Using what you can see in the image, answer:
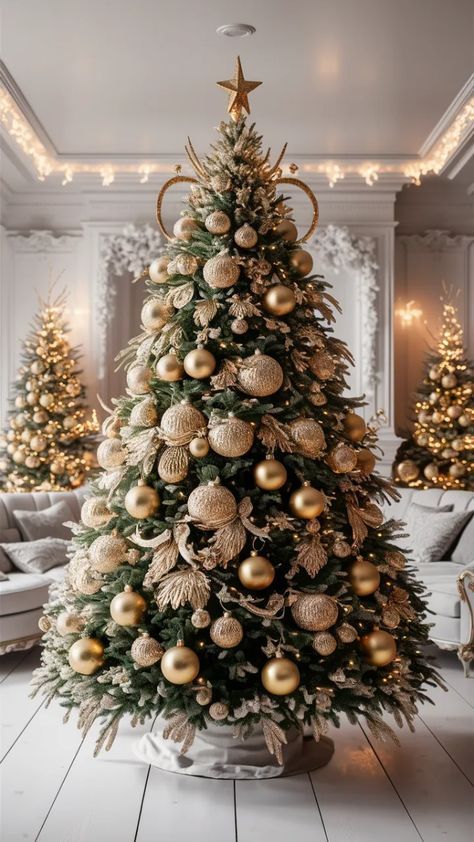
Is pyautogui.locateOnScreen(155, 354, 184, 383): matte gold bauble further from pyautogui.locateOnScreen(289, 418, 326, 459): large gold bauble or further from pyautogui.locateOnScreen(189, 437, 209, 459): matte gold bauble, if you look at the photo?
pyautogui.locateOnScreen(289, 418, 326, 459): large gold bauble

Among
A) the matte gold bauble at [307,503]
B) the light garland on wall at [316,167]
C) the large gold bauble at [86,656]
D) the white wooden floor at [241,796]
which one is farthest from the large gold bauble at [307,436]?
the light garland on wall at [316,167]

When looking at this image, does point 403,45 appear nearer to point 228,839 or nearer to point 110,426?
point 110,426

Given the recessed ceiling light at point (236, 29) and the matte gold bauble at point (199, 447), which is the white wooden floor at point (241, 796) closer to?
the matte gold bauble at point (199, 447)

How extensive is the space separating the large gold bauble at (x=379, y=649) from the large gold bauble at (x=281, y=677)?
27 cm

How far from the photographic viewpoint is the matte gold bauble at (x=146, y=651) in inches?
97.7

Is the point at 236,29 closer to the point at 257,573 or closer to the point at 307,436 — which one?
the point at 307,436

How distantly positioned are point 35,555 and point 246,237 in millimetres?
2771

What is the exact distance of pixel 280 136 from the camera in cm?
652

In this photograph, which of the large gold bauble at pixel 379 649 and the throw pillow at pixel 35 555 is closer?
the large gold bauble at pixel 379 649

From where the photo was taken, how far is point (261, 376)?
2.57 meters

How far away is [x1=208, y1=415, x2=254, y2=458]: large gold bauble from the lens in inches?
99.0

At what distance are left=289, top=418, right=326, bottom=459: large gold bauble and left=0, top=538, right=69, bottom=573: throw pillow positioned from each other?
2.50 m

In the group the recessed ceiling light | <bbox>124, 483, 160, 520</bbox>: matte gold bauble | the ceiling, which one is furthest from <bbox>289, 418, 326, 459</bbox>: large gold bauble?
the recessed ceiling light

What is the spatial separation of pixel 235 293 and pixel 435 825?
1764 millimetres
